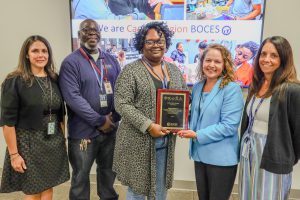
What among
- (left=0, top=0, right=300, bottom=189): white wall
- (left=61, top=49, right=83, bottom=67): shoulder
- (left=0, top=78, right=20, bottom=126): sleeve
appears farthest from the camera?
(left=0, top=0, right=300, bottom=189): white wall

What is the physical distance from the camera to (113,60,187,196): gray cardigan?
1679 mm

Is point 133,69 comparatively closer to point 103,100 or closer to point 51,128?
point 103,100

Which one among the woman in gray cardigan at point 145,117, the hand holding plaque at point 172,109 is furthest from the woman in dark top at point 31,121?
the hand holding plaque at point 172,109

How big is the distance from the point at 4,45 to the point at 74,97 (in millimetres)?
1499

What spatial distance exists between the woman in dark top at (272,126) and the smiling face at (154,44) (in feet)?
1.95

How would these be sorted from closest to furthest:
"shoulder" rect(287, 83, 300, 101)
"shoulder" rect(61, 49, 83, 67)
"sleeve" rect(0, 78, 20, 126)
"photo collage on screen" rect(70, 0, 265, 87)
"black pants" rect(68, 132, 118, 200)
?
"shoulder" rect(287, 83, 300, 101) → "sleeve" rect(0, 78, 20, 126) → "shoulder" rect(61, 49, 83, 67) → "black pants" rect(68, 132, 118, 200) → "photo collage on screen" rect(70, 0, 265, 87)

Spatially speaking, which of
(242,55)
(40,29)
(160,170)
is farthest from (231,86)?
(40,29)

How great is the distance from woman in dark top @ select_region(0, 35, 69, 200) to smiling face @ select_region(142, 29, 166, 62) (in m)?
0.70

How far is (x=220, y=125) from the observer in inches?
65.1

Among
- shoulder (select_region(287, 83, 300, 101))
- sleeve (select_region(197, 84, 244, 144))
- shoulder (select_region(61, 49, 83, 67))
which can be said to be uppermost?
shoulder (select_region(61, 49, 83, 67))

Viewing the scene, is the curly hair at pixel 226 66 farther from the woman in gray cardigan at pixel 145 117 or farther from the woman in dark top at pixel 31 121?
the woman in dark top at pixel 31 121

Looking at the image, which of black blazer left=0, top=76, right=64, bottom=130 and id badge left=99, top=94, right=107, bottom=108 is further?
id badge left=99, top=94, right=107, bottom=108

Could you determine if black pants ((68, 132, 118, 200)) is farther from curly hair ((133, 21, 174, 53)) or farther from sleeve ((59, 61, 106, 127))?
curly hair ((133, 21, 174, 53))

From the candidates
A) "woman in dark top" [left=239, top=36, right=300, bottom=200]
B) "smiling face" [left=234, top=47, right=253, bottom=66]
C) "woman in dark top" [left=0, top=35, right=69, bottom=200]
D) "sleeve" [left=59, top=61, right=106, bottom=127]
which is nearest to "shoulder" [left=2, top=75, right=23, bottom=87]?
"woman in dark top" [left=0, top=35, right=69, bottom=200]
